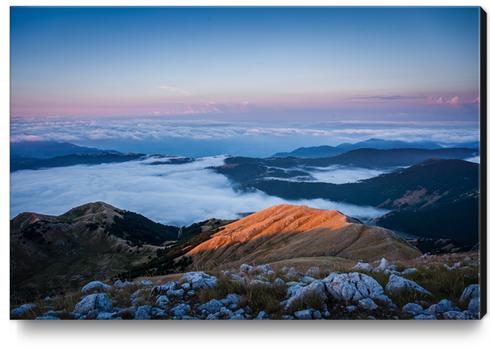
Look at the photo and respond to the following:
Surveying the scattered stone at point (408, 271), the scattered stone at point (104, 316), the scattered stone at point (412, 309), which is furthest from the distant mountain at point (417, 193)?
the scattered stone at point (104, 316)

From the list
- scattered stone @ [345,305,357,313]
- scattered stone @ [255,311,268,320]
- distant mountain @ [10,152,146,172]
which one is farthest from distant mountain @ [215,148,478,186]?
scattered stone @ [345,305,357,313]

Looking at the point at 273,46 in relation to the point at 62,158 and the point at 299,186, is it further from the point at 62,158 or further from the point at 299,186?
the point at 62,158

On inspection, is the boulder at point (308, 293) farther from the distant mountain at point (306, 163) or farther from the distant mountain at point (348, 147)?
the distant mountain at point (348, 147)

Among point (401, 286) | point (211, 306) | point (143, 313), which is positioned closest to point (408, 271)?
point (401, 286)

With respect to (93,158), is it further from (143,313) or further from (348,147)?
(348,147)

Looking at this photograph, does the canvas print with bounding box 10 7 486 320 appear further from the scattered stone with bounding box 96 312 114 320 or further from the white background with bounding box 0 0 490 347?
the white background with bounding box 0 0 490 347
